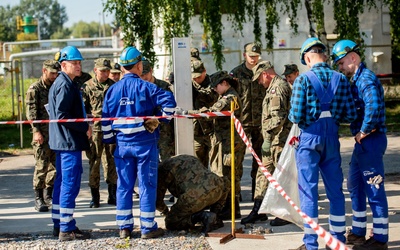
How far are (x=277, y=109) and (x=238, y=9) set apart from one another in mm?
10001

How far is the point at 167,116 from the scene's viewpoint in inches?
324

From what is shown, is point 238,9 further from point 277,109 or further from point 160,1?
point 277,109

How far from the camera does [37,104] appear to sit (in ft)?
34.1

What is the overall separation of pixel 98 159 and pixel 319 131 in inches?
180

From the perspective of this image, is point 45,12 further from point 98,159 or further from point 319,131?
point 319,131

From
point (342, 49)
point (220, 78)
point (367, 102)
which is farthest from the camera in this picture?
point (220, 78)

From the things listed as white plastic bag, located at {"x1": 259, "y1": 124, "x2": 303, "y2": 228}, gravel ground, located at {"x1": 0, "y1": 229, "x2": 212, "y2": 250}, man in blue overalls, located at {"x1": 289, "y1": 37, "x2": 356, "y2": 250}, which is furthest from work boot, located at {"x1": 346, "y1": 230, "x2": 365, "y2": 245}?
gravel ground, located at {"x1": 0, "y1": 229, "x2": 212, "y2": 250}

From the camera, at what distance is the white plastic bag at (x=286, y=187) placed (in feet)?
26.5

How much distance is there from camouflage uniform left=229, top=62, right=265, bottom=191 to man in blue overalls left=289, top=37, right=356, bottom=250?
133 inches

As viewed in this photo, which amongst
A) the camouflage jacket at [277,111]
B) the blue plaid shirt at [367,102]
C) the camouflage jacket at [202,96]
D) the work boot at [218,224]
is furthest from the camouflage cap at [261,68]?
the work boot at [218,224]

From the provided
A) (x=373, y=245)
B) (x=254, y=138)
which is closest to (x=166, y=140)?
(x=254, y=138)

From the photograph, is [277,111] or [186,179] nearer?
[186,179]

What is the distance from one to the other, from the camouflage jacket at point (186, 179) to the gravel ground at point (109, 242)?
0.50 meters

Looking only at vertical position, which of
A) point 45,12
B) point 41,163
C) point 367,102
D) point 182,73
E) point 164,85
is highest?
point 45,12
